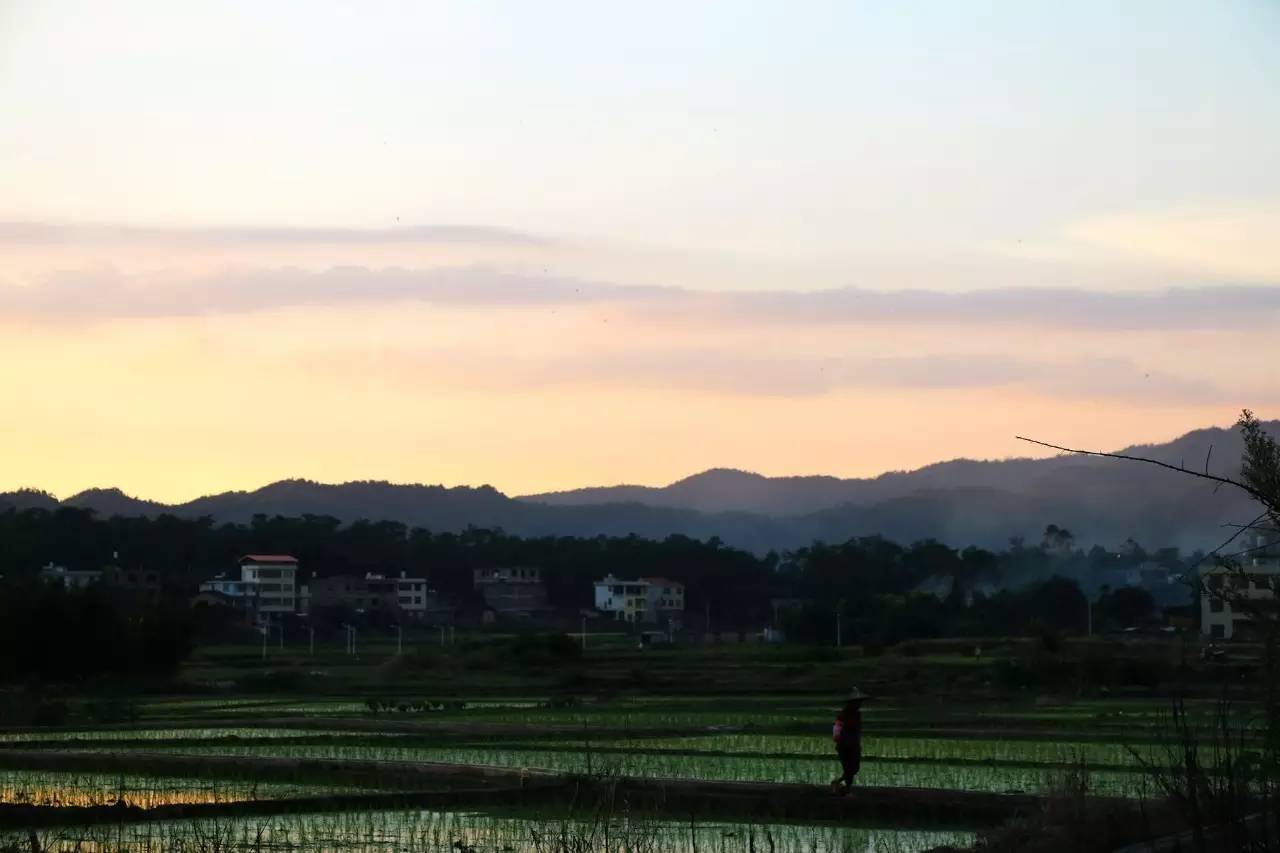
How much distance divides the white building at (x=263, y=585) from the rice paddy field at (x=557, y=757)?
48290 mm

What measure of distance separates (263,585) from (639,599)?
2079 centimetres

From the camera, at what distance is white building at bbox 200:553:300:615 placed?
86375 mm

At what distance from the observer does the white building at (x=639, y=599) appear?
307ft

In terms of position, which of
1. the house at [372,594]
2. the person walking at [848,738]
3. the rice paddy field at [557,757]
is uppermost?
the house at [372,594]

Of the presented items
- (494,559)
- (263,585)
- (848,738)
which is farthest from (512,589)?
(848,738)

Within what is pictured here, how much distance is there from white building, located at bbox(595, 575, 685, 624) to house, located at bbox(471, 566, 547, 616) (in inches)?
163

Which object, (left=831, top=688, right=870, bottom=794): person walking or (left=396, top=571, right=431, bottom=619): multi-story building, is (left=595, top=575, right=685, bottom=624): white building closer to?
(left=396, top=571, right=431, bottom=619): multi-story building

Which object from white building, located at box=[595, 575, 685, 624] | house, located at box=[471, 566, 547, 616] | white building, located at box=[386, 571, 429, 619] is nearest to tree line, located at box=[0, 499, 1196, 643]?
house, located at box=[471, 566, 547, 616]

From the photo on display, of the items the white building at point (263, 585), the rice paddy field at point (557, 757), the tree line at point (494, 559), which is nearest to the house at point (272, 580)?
the white building at point (263, 585)

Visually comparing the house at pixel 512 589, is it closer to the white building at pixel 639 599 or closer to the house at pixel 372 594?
the white building at pixel 639 599

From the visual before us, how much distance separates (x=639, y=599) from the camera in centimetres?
9412

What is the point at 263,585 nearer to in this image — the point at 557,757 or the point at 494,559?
the point at 494,559

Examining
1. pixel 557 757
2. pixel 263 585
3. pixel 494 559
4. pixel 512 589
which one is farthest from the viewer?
pixel 494 559

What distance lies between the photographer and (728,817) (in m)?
16.8
